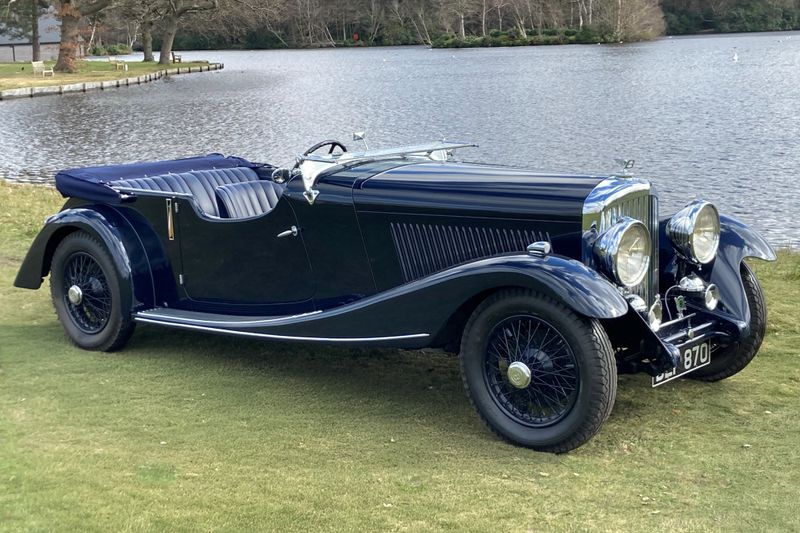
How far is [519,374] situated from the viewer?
4316 mm

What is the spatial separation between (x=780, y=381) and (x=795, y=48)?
6546cm

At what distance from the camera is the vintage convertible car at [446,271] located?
430cm

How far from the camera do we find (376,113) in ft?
102

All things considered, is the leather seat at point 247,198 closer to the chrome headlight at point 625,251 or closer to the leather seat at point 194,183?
the leather seat at point 194,183

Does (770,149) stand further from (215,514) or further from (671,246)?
(215,514)

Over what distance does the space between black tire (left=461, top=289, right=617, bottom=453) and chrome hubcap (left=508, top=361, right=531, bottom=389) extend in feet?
0.05

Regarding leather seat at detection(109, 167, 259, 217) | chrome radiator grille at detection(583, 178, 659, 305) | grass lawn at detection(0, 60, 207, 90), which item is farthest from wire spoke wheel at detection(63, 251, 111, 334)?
grass lawn at detection(0, 60, 207, 90)

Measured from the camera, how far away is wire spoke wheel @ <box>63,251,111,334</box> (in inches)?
240

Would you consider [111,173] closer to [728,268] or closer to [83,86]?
[728,268]

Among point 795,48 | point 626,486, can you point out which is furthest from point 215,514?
point 795,48

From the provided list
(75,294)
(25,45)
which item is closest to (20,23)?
(25,45)

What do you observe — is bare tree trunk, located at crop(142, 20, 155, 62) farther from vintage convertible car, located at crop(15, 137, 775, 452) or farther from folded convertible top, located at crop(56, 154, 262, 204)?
vintage convertible car, located at crop(15, 137, 775, 452)

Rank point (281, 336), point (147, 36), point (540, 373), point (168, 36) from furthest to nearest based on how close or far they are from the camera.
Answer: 1. point (147, 36)
2. point (168, 36)
3. point (281, 336)
4. point (540, 373)

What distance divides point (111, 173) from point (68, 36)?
151 ft
